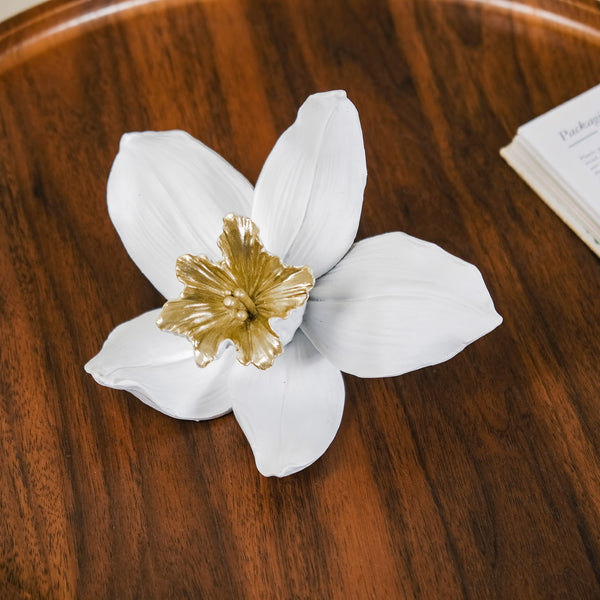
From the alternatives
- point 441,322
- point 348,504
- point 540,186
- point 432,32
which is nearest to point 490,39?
point 432,32

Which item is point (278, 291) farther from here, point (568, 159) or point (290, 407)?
point (568, 159)

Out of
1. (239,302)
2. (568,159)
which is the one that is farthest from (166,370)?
(568,159)

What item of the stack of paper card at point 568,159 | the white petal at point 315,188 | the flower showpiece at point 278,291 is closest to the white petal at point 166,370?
the flower showpiece at point 278,291

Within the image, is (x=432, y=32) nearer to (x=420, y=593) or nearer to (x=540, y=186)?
(x=540, y=186)

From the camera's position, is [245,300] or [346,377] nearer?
[245,300]

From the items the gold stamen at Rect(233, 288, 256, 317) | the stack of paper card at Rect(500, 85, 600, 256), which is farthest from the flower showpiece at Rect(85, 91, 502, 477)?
the stack of paper card at Rect(500, 85, 600, 256)

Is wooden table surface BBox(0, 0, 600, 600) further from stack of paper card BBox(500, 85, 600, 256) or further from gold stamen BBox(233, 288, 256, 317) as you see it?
gold stamen BBox(233, 288, 256, 317)
